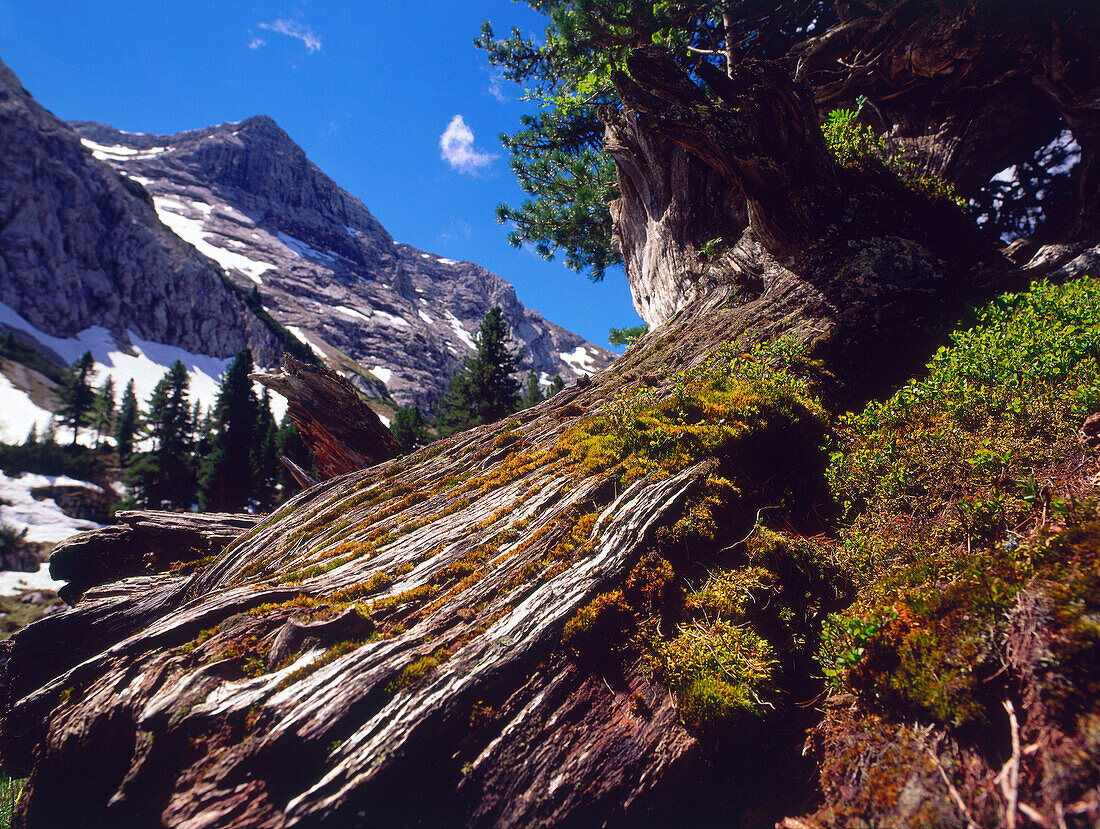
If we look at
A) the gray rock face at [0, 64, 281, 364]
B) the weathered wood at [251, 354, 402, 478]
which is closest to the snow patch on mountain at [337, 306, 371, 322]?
the gray rock face at [0, 64, 281, 364]

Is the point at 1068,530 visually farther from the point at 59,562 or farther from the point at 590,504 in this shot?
the point at 59,562

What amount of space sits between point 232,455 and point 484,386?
91.7 feet

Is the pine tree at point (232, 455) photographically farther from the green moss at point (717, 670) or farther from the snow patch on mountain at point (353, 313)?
the snow patch on mountain at point (353, 313)

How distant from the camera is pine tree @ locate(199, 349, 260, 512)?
42.9 metres

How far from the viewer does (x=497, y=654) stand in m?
3.81

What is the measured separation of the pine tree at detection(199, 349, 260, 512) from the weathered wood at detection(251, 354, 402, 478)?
127ft

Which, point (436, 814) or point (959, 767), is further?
point (436, 814)

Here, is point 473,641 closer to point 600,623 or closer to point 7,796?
point 600,623

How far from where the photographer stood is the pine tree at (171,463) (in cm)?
4847

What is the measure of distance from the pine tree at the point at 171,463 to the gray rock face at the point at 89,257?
57492 mm

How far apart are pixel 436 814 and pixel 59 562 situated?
8.53 m

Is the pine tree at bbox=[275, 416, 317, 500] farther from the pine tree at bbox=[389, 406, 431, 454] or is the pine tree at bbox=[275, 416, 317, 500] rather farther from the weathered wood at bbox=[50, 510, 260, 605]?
the weathered wood at bbox=[50, 510, 260, 605]

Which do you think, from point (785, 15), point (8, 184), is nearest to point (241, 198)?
point (8, 184)

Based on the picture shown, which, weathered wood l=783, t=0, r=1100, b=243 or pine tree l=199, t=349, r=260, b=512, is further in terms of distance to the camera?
pine tree l=199, t=349, r=260, b=512
